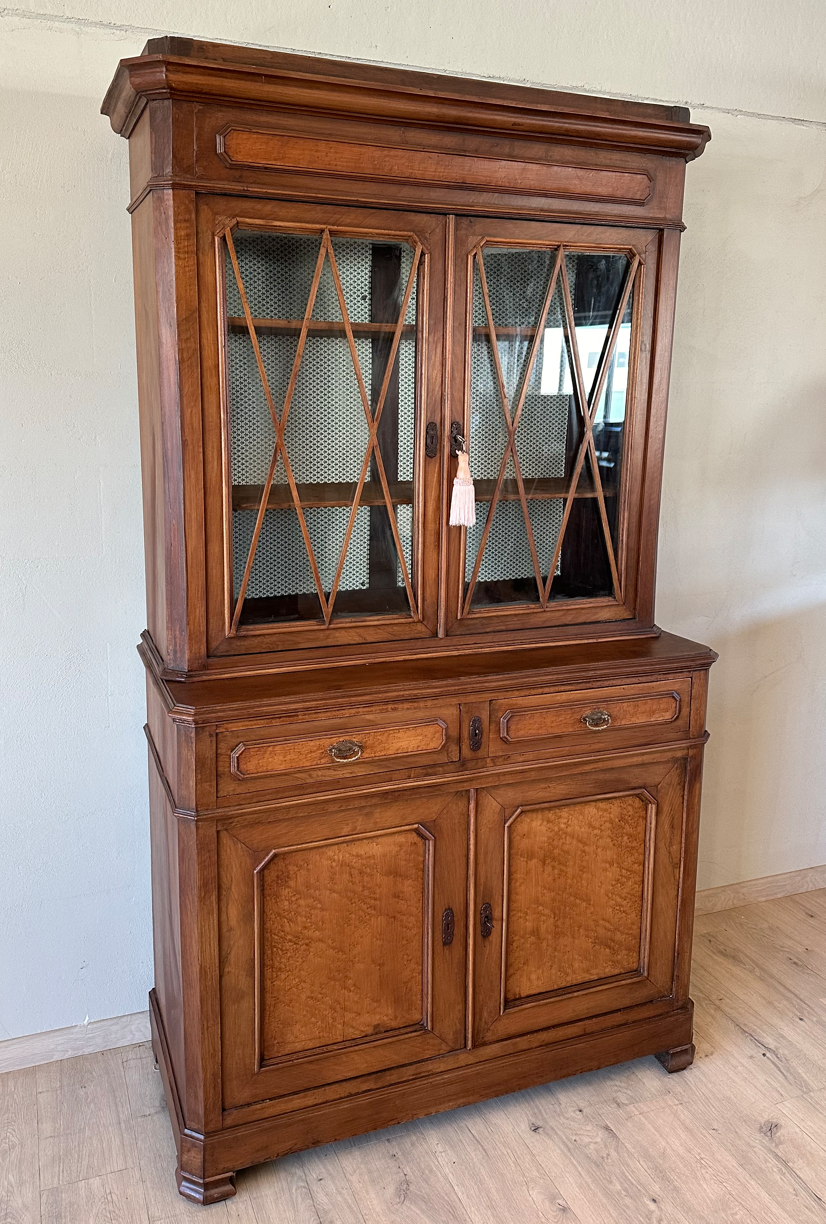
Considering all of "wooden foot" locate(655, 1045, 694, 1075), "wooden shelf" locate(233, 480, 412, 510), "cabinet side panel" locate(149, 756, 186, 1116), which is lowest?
"wooden foot" locate(655, 1045, 694, 1075)

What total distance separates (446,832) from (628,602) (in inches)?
25.7

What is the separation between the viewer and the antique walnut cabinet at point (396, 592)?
1.77 metres

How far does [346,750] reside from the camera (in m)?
1.86

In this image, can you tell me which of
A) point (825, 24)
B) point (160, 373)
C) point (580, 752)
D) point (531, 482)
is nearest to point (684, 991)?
point (580, 752)

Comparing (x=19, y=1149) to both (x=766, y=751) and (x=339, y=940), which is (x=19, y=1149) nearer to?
(x=339, y=940)

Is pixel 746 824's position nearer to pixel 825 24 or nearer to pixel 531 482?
pixel 531 482

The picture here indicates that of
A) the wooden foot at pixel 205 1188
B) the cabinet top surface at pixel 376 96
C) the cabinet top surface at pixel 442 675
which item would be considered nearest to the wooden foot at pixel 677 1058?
the cabinet top surface at pixel 442 675

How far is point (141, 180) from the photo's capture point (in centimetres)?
184

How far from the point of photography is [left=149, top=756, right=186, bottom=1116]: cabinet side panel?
1901 mm

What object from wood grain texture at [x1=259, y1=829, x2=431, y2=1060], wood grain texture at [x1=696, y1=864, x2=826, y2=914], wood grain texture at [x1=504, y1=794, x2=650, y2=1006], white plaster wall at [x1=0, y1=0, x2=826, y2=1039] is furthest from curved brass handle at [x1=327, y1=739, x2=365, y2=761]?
wood grain texture at [x1=696, y1=864, x2=826, y2=914]

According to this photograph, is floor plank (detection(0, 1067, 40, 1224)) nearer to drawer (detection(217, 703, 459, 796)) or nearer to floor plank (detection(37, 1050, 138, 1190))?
floor plank (detection(37, 1050, 138, 1190))

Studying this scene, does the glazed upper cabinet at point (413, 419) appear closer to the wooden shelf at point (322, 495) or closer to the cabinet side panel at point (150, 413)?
the wooden shelf at point (322, 495)

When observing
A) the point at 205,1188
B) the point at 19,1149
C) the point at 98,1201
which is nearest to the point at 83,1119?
the point at 19,1149

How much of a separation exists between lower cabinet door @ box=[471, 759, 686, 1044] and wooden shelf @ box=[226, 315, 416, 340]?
916mm
